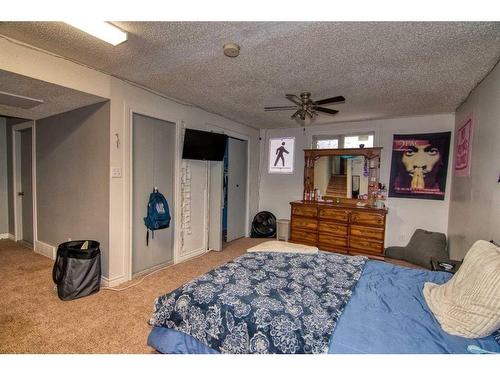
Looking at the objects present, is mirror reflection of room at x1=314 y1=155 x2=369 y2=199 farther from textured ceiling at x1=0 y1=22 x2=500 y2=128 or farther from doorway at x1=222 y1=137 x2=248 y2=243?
doorway at x1=222 y1=137 x2=248 y2=243

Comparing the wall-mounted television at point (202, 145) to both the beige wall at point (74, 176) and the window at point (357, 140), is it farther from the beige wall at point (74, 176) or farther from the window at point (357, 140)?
the window at point (357, 140)

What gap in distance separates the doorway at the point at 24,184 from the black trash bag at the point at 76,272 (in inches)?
74.1

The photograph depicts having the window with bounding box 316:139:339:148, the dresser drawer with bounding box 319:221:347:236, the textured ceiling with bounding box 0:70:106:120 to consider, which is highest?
the textured ceiling with bounding box 0:70:106:120

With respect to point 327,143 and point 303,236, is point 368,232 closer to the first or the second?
point 303,236

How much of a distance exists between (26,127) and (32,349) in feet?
11.5

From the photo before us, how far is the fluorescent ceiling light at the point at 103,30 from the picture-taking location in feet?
5.26

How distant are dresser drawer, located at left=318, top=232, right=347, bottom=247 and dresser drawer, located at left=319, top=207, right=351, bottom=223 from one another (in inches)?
11.9

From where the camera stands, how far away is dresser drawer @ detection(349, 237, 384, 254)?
370 centimetres

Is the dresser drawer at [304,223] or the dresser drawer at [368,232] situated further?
the dresser drawer at [304,223]

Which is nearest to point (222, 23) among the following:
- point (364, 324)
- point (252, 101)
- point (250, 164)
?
point (252, 101)

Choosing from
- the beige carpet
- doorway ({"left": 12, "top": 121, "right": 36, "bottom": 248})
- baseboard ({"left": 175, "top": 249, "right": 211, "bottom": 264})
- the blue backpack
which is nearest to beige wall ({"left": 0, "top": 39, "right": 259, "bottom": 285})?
the blue backpack

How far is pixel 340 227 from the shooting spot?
3951mm

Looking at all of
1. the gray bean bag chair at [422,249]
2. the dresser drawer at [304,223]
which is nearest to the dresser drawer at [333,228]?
the dresser drawer at [304,223]
